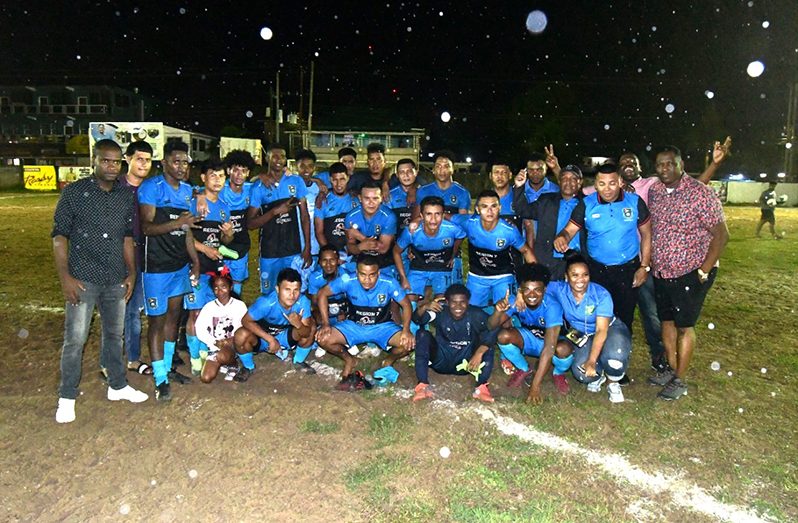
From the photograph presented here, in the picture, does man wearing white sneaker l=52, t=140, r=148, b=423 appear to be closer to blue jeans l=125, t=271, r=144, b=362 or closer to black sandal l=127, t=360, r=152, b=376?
blue jeans l=125, t=271, r=144, b=362

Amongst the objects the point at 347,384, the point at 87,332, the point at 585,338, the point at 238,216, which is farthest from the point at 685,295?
the point at 87,332

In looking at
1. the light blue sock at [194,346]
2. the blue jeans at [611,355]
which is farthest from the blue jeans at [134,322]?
the blue jeans at [611,355]

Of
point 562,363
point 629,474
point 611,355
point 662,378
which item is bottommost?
point 629,474

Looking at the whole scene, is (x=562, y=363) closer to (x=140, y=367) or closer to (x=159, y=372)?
(x=159, y=372)

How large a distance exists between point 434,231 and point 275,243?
1.82 meters

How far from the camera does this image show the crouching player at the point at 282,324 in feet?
19.3

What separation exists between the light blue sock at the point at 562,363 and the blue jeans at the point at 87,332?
3748 mm

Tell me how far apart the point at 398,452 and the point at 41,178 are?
38078 mm

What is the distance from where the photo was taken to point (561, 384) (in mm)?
5660

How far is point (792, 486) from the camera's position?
3.95 m

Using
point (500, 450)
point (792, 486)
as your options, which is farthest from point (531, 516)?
point (792, 486)

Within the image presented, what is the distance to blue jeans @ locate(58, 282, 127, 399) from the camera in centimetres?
487

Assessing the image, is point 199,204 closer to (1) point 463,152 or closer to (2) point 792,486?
(2) point 792,486

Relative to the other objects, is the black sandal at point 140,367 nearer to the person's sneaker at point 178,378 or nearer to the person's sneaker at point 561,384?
the person's sneaker at point 178,378
